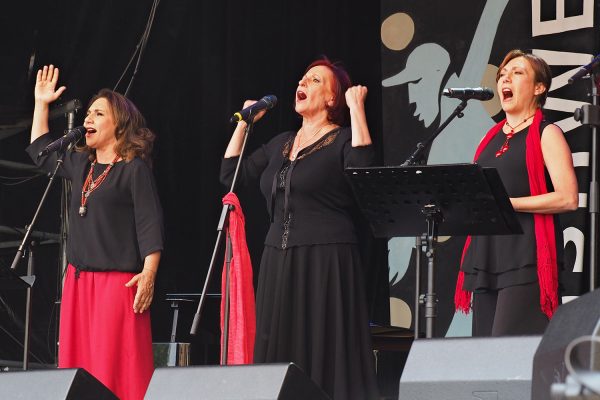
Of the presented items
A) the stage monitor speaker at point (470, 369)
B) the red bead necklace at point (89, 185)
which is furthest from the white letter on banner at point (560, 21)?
the stage monitor speaker at point (470, 369)

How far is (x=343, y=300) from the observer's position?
159 inches

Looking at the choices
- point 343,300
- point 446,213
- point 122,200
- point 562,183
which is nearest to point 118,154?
point 122,200

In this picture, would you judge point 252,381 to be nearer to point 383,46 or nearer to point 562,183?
point 562,183

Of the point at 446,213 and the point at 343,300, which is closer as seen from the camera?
the point at 446,213

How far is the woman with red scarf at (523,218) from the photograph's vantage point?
11.8 feet

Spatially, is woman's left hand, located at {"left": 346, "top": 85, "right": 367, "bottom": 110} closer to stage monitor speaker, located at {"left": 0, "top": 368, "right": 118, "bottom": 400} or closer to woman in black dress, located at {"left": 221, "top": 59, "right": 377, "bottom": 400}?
woman in black dress, located at {"left": 221, "top": 59, "right": 377, "bottom": 400}

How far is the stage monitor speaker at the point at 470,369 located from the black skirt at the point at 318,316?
165 centimetres

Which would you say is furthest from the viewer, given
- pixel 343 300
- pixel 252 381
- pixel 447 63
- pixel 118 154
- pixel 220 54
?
pixel 220 54

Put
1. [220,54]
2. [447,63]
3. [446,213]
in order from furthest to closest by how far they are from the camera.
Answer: [220,54], [447,63], [446,213]

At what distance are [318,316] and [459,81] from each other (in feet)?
6.61

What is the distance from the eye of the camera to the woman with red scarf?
3586 mm

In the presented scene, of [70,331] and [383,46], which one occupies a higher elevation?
[383,46]

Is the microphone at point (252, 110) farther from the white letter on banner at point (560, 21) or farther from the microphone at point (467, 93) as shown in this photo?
the white letter on banner at point (560, 21)

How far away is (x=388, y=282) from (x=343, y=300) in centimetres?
172
